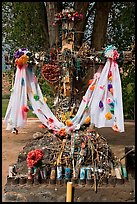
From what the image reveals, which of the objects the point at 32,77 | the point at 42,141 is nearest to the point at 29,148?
the point at 42,141

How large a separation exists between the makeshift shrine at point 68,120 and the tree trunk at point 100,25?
2.12m

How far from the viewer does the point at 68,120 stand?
5914mm

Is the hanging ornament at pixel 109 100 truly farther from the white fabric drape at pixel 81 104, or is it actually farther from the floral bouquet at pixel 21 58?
the floral bouquet at pixel 21 58

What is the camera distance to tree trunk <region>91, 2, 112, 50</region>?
8.30m

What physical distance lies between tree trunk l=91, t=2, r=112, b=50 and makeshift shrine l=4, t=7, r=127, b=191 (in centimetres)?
212

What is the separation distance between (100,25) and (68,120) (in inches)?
127

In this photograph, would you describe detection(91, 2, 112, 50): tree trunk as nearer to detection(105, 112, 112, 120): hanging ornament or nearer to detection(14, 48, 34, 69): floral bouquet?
detection(14, 48, 34, 69): floral bouquet

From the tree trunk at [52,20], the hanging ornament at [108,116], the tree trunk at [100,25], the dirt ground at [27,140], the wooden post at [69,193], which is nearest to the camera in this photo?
the wooden post at [69,193]

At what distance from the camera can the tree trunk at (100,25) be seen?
830 centimetres

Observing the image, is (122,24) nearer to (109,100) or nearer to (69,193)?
(109,100)

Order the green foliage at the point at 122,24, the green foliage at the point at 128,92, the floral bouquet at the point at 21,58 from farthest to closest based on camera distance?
the green foliage at the point at 128,92 < the green foliage at the point at 122,24 < the floral bouquet at the point at 21,58

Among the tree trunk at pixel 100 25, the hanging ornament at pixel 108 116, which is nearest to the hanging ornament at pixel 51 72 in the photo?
the hanging ornament at pixel 108 116

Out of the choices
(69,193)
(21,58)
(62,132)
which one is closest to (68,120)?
(62,132)

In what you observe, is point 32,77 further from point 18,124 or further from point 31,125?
point 31,125
